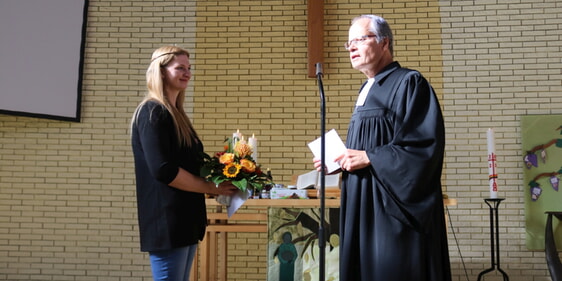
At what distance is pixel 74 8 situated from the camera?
6141mm

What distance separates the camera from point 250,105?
6.09m

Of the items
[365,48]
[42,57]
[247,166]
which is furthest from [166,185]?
[42,57]

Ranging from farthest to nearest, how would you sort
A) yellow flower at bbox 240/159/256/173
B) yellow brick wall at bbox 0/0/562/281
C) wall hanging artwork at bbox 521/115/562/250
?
1. yellow brick wall at bbox 0/0/562/281
2. wall hanging artwork at bbox 521/115/562/250
3. yellow flower at bbox 240/159/256/173

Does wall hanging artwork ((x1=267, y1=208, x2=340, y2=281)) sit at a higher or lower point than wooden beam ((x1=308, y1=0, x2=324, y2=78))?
lower

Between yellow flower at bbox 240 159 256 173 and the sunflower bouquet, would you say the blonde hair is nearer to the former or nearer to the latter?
the sunflower bouquet

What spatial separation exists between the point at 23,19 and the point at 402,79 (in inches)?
191

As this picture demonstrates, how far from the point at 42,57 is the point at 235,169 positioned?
4190mm

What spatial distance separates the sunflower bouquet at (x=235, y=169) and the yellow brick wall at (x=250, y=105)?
3.34m

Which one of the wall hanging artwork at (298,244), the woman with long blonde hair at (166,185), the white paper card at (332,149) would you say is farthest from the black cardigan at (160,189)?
the wall hanging artwork at (298,244)

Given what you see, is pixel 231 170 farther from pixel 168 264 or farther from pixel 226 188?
pixel 168 264

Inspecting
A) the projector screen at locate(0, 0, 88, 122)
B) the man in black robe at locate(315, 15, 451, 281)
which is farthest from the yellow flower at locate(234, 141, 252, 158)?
the projector screen at locate(0, 0, 88, 122)

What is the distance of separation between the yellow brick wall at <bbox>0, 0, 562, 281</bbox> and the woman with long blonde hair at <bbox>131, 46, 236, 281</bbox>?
3623 mm

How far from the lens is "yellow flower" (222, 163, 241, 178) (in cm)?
252

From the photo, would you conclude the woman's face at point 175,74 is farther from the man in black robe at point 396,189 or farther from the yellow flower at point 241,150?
the man in black robe at point 396,189
